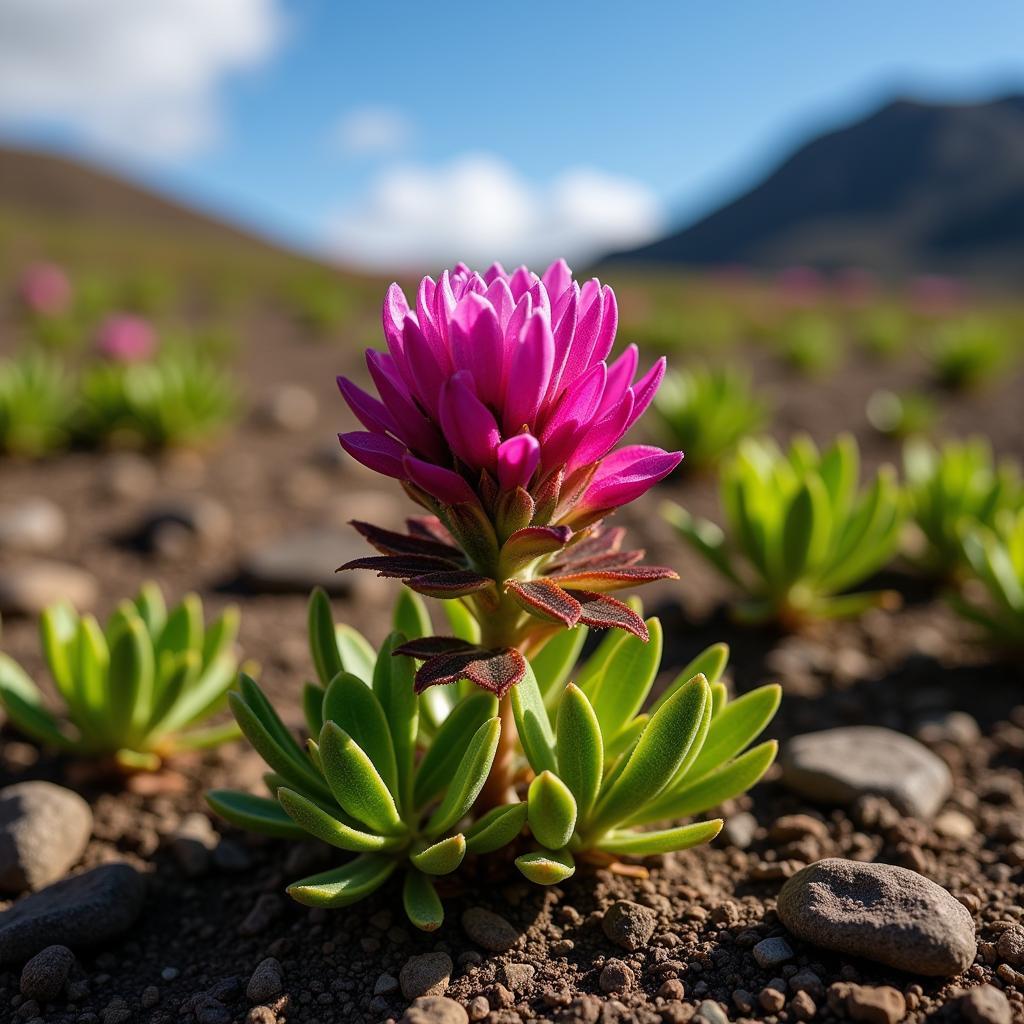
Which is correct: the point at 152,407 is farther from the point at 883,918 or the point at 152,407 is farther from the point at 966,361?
the point at 966,361

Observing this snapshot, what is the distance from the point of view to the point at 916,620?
12.1ft

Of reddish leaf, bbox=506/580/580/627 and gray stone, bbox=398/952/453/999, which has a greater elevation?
reddish leaf, bbox=506/580/580/627

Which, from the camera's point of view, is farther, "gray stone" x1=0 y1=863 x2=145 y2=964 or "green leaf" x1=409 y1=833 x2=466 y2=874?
"gray stone" x1=0 y1=863 x2=145 y2=964

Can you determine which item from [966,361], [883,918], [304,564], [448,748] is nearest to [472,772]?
[448,748]

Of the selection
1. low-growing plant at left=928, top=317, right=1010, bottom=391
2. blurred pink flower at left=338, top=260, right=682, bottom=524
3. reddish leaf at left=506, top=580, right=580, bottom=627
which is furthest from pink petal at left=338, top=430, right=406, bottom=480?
low-growing plant at left=928, top=317, right=1010, bottom=391

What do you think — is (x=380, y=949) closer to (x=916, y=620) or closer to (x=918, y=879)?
(x=918, y=879)

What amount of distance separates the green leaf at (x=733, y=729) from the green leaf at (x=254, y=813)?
2.80 ft

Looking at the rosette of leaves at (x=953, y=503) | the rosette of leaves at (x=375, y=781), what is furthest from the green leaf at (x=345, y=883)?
the rosette of leaves at (x=953, y=503)

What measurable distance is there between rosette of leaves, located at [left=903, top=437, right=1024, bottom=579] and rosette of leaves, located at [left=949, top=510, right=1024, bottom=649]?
41 cm

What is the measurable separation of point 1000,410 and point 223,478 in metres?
6.01

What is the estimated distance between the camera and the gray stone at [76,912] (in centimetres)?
186

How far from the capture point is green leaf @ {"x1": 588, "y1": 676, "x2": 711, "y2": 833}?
66.4 inches

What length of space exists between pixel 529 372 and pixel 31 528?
3831 mm

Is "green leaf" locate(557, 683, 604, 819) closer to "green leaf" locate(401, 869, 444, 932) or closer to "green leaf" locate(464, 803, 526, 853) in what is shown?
"green leaf" locate(464, 803, 526, 853)
